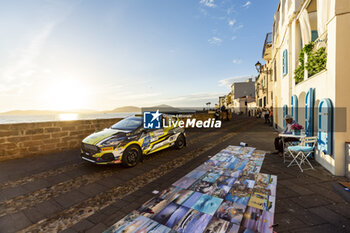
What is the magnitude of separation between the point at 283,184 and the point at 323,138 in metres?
2.05

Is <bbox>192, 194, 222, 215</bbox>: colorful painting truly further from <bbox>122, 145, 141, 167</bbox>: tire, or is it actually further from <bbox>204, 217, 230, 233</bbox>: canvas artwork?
<bbox>122, 145, 141, 167</bbox>: tire

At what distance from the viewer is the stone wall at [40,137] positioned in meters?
6.28

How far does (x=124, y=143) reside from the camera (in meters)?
4.98

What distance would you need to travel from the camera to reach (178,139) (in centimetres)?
746

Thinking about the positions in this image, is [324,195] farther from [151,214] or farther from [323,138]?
[151,214]

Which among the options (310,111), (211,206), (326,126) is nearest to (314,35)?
(310,111)

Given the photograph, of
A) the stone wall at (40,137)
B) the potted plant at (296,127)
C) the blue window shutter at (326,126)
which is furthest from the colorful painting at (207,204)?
the stone wall at (40,137)

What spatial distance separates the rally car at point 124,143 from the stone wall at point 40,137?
11.2ft

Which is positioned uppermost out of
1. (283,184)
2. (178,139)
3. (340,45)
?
(340,45)

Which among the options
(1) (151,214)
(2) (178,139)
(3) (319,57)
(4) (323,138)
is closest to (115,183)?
(1) (151,214)

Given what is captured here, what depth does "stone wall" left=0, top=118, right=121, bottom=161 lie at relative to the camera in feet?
20.6

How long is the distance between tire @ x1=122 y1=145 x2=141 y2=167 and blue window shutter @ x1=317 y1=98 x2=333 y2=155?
213 inches

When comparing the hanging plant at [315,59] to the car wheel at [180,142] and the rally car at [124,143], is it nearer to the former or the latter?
the car wheel at [180,142]

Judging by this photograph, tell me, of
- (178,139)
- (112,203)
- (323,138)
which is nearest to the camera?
(112,203)
